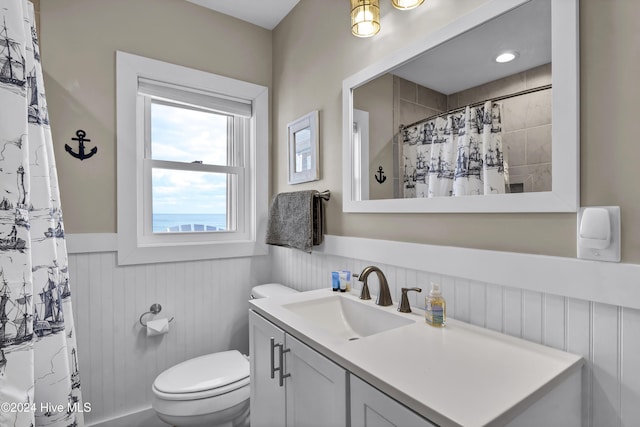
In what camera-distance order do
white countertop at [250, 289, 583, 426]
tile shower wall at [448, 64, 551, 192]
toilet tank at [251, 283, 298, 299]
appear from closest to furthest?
white countertop at [250, 289, 583, 426], tile shower wall at [448, 64, 551, 192], toilet tank at [251, 283, 298, 299]

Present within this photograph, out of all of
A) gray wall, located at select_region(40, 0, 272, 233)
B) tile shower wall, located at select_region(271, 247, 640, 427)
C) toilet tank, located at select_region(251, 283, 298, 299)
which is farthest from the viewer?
toilet tank, located at select_region(251, 283, 298, 299)

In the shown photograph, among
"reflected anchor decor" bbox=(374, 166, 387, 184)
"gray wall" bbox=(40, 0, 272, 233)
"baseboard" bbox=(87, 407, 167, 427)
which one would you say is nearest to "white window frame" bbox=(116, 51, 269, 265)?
"gray wall" bbox=(40, 0, 272, 233)

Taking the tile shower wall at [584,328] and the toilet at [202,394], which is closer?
the tile shower wall at [584,328]

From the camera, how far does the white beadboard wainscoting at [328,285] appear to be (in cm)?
77

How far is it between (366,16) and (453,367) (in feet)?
4.16

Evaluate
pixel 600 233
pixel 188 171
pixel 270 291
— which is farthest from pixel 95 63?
pixel 600 233

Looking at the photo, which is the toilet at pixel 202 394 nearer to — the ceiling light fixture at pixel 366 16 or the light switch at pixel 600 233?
the light switch at pixel 600 233

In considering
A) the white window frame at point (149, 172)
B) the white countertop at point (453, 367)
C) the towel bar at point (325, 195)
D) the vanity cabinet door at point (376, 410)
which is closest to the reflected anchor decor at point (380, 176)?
the towel bar at point (325, 195)

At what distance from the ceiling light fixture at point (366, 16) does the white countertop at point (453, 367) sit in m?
1.15

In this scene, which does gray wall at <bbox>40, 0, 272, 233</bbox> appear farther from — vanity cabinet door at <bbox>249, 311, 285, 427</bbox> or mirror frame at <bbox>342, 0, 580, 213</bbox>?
mirror frame at <bbox>342, 0, 580, 213</bbox>

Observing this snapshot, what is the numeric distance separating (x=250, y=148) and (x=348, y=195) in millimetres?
1001

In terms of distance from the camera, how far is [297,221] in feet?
5.84

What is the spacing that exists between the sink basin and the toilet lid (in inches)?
20.7

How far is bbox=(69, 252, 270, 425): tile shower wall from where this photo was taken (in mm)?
1664
